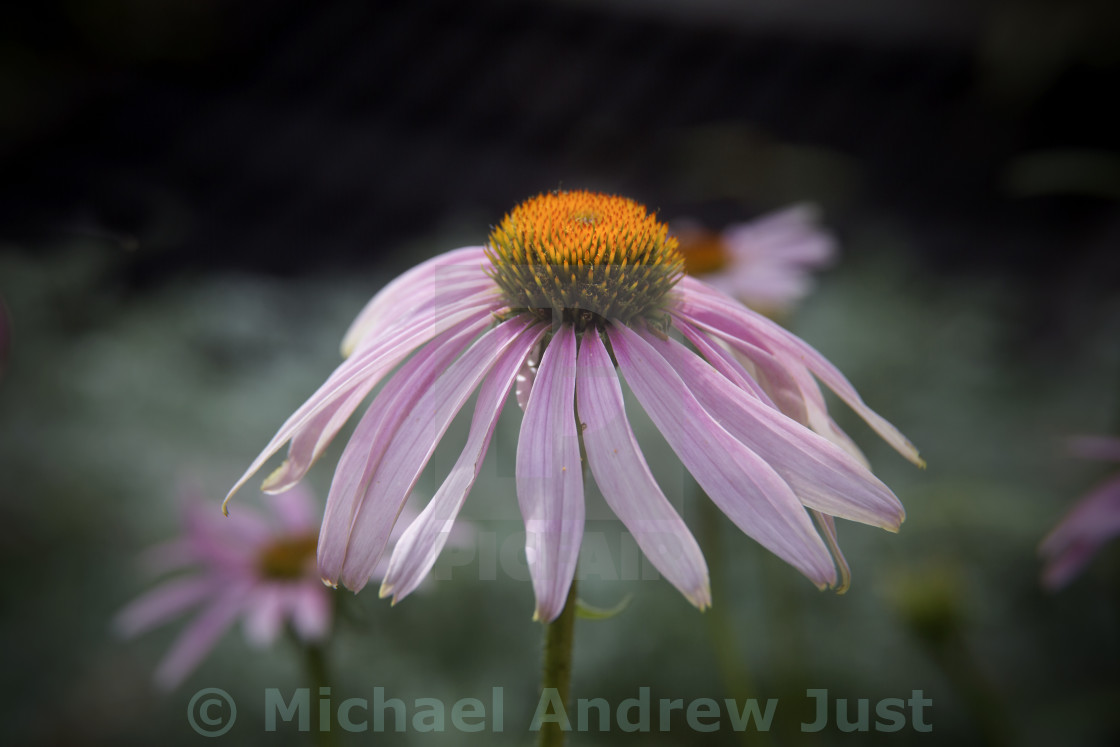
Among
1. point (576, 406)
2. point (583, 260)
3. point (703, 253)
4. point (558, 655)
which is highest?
point (703, 253)

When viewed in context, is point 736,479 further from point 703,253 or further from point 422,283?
point 703,253

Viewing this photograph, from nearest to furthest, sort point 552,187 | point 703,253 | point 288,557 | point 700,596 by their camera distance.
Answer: point 700,596
point 552,187
point 288,557
point 703,253

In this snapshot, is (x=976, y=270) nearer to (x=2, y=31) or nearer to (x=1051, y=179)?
(x=1051, y=179)

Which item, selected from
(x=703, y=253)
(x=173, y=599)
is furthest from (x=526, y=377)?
(x=703, y=253)

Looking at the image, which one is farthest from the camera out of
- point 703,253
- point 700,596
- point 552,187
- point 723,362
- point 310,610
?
point 703,253

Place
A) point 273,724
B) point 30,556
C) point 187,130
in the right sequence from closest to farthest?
point 273,724, point 30,556, point 187,130

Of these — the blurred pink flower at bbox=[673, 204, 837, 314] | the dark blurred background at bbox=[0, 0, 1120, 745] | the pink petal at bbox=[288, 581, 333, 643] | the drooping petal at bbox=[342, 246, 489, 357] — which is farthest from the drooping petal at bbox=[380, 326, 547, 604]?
the blurred pink flower at bbox=[673, 204, 837, 314]

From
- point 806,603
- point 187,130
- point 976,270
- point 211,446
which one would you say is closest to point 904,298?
point 976,270
